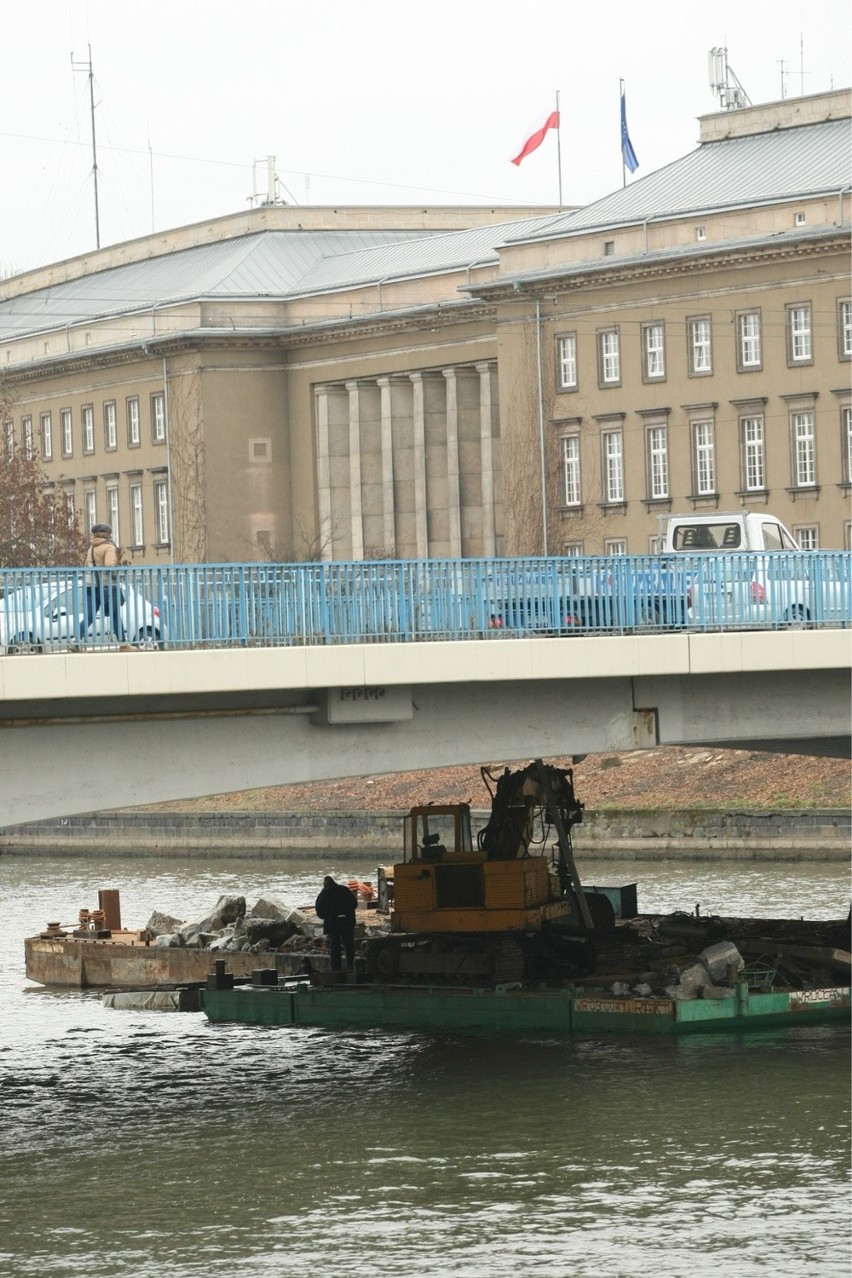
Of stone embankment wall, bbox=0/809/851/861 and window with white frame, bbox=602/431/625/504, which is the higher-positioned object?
window with white frame, bbox=602/431/625/504

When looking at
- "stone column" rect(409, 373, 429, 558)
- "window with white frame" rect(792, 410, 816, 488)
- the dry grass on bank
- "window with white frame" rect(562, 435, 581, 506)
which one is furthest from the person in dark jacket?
"stone column" rect(409, 373, 429, 558)

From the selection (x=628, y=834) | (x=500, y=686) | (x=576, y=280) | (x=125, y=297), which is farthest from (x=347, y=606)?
(x=125, y=297)

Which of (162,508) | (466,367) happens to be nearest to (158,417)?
(162,508)

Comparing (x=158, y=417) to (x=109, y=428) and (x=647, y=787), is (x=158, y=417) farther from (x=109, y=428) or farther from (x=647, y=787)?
(x=647, y=787)

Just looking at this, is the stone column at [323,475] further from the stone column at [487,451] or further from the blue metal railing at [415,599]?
the blue metal railing at [415,599]

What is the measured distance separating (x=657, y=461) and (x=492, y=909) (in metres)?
57.1

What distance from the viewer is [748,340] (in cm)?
9206

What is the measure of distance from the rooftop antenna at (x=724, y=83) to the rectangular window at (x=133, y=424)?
106ft

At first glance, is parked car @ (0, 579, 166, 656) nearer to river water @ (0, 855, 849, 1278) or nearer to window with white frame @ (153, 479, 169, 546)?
river water @ (0, 855, 849, 1278)

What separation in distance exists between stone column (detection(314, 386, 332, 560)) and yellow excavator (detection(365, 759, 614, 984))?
3011 inches

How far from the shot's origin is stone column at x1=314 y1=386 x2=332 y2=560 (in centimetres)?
11756

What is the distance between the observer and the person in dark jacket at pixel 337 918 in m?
41.4

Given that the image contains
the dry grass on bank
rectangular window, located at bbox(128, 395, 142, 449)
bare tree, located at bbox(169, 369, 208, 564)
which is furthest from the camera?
rectangular window, located at bbox(128, 395, 142, 449)

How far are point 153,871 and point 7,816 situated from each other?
4743cm
